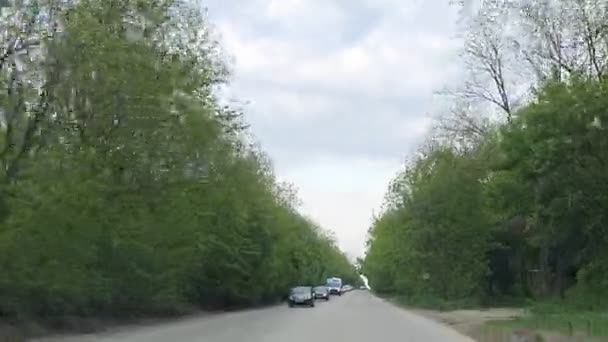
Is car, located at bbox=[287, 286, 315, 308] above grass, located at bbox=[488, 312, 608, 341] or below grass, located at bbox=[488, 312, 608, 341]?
above

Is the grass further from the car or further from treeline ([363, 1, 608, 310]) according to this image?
the car

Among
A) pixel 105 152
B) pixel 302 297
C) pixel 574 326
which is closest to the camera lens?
pixel 574 326

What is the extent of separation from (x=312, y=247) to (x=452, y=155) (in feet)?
229

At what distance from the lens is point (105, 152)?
33.1 m

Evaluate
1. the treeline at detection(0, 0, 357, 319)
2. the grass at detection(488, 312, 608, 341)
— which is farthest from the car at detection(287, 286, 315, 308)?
the grass at detection(488, 312, 608, 341)

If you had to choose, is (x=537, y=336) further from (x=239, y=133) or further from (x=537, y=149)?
(x=239, y=133)

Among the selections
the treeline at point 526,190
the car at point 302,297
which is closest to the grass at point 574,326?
the treeline at point 526,190


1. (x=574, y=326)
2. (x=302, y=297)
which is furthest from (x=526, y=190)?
(x=302, y=297)

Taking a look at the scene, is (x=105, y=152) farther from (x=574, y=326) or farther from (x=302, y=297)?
(x=302, y=297)

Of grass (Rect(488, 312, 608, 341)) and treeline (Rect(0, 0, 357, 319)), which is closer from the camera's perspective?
grass (Rect(488, 312, 608, 341))

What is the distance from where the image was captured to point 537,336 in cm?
2328

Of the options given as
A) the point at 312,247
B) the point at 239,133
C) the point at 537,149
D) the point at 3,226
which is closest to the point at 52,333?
the point at 3,226

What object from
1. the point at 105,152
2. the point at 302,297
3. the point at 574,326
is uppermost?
the point at 105,152

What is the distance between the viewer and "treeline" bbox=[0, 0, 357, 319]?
2806 cm
